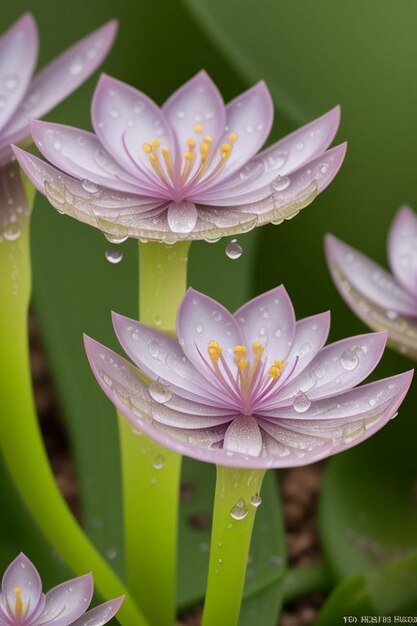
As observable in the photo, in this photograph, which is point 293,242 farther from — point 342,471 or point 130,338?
point 130,338

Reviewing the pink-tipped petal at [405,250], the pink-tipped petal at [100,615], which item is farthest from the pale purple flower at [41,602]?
the pink-tipped petal at [405,250]

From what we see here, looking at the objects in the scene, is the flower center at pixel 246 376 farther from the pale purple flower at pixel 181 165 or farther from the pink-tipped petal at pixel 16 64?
the pink-tipped petal at pixel 16 64

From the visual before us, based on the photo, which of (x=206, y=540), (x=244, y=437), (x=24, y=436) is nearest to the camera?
(x=244, y=437)

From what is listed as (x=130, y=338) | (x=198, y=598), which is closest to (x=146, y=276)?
(x=130, y=338)

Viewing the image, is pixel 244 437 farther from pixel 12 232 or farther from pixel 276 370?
pixel 12 232

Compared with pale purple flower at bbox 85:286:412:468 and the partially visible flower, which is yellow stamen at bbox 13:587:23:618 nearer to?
pale purple flower at bbox 85:286:412:468

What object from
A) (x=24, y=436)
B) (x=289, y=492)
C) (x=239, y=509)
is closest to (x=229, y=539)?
(x=239, y=509)
